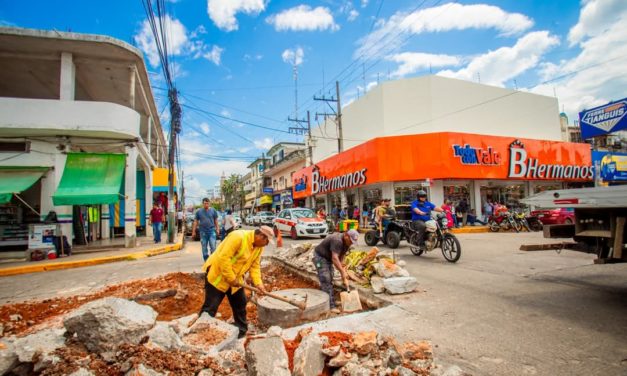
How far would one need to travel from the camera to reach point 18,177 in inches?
434

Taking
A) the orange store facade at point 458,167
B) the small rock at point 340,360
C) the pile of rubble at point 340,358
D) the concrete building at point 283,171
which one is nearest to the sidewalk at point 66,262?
the pile of rubble at point 340,358

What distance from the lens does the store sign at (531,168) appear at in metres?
18.8

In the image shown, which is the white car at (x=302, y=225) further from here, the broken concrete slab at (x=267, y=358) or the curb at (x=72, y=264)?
the broken concrete slab at (x=267, y=358)

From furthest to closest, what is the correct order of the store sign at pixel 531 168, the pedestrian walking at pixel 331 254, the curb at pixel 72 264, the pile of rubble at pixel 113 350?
the store sign at pixel 531 168, the curb at pixel 72 264, the pedestrian walking at pixel 331 254, the pile of rubble at pixel 113 350

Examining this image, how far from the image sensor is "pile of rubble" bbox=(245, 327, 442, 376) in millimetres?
2301

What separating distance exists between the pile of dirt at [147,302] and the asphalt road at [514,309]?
101 cm

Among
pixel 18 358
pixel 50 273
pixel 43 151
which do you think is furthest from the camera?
pixel 43 151

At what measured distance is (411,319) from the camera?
3.81 meters

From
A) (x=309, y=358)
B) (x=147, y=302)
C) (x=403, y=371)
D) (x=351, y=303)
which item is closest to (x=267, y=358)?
(x=309, y=358)

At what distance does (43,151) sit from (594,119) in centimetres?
2679

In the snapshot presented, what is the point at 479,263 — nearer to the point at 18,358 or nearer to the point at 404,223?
the point at 404,223

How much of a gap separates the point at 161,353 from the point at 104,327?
545 mm

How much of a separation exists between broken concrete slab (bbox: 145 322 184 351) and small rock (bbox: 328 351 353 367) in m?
1.42

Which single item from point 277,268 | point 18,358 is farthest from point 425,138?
point 18,358
